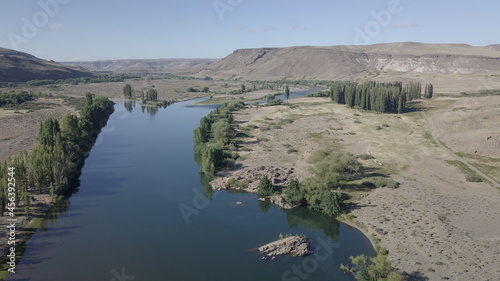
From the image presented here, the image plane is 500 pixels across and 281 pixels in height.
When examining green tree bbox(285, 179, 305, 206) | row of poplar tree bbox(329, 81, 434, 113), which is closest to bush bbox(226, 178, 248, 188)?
green tree bbox(285, 179, 305, 206)

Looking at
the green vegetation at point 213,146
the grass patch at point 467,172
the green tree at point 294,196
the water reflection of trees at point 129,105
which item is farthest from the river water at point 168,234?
the water reflection of trees at point 129,105

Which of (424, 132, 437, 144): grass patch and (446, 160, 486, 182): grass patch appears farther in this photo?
(424, 132, 437, 144): grass patch

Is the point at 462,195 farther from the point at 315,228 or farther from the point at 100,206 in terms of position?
the point at 100,206

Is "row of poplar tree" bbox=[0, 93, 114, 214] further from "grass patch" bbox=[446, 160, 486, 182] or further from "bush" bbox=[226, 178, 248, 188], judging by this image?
"grass patch" bbox=[446, 160, 486, 182]

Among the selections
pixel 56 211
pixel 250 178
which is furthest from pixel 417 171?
pixel 56 211

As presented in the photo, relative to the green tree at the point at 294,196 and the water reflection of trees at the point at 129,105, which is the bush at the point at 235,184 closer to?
the green tree at the point at 294,196
